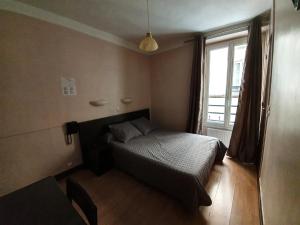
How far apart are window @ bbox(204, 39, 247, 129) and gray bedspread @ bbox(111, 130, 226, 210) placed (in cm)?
83

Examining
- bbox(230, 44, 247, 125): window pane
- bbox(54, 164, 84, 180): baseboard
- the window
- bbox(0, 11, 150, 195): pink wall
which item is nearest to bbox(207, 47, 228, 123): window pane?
the window

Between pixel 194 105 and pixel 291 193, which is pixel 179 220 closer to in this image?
pixel 291 193

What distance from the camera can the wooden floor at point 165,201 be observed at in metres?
1.47

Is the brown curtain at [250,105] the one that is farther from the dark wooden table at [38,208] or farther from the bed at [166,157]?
the dark wooden table at [38,208]

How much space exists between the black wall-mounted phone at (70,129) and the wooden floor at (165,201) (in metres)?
0.65

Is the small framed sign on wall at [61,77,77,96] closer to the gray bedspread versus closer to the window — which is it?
→ the gray bedspread

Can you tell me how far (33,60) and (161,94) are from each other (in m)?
2.70

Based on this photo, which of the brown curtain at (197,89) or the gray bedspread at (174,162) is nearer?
the gray bedspread at (174,162)

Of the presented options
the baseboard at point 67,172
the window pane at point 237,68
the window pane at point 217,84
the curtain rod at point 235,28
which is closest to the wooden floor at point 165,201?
the baseboard at point 67,172

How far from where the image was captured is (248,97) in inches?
95.0

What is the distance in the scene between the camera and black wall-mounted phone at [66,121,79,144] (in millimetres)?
2174

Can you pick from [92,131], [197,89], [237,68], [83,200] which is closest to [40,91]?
[92,131]

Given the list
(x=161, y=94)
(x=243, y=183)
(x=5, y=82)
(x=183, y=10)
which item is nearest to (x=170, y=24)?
(x=183, y=10)

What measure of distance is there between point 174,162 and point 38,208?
139 cm
